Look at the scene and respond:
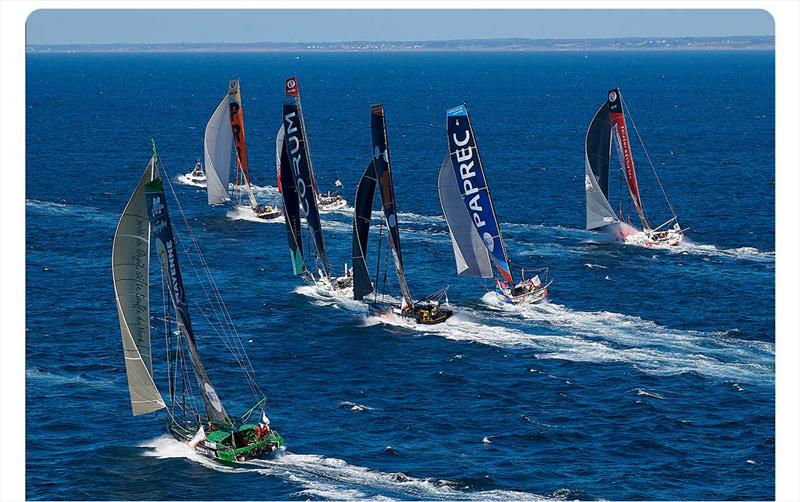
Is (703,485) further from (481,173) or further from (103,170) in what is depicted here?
(103,170)

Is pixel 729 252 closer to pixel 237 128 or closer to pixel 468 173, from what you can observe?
pixel 468 173

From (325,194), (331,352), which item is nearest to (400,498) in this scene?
(331,352)

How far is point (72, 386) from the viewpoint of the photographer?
84375 mm

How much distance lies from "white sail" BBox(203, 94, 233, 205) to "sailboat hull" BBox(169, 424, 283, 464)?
76.2 m

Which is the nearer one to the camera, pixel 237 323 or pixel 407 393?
pixel 407 393

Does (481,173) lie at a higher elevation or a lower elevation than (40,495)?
higher

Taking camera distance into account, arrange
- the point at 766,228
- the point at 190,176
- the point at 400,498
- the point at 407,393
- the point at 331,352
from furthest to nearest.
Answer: the point at 190,176
the point at 766,228
the point at 331,352
the point at 407,393
the point at 400,498

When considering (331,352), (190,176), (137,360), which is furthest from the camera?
(190,176)

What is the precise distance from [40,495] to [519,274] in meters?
56.3

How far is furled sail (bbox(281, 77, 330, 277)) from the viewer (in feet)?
359

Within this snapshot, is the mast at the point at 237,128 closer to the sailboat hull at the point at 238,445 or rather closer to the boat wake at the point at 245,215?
the boat wake at the point at 245,215

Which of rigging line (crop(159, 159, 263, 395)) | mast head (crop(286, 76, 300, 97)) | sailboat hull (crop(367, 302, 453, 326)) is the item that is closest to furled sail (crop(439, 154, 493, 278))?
sailboat hull (crop(367, 302, 453, 326))

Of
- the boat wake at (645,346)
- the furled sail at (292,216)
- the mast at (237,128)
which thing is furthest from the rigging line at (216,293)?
the boat wake at (645,346)

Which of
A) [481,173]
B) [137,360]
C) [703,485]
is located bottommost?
[703,485]
